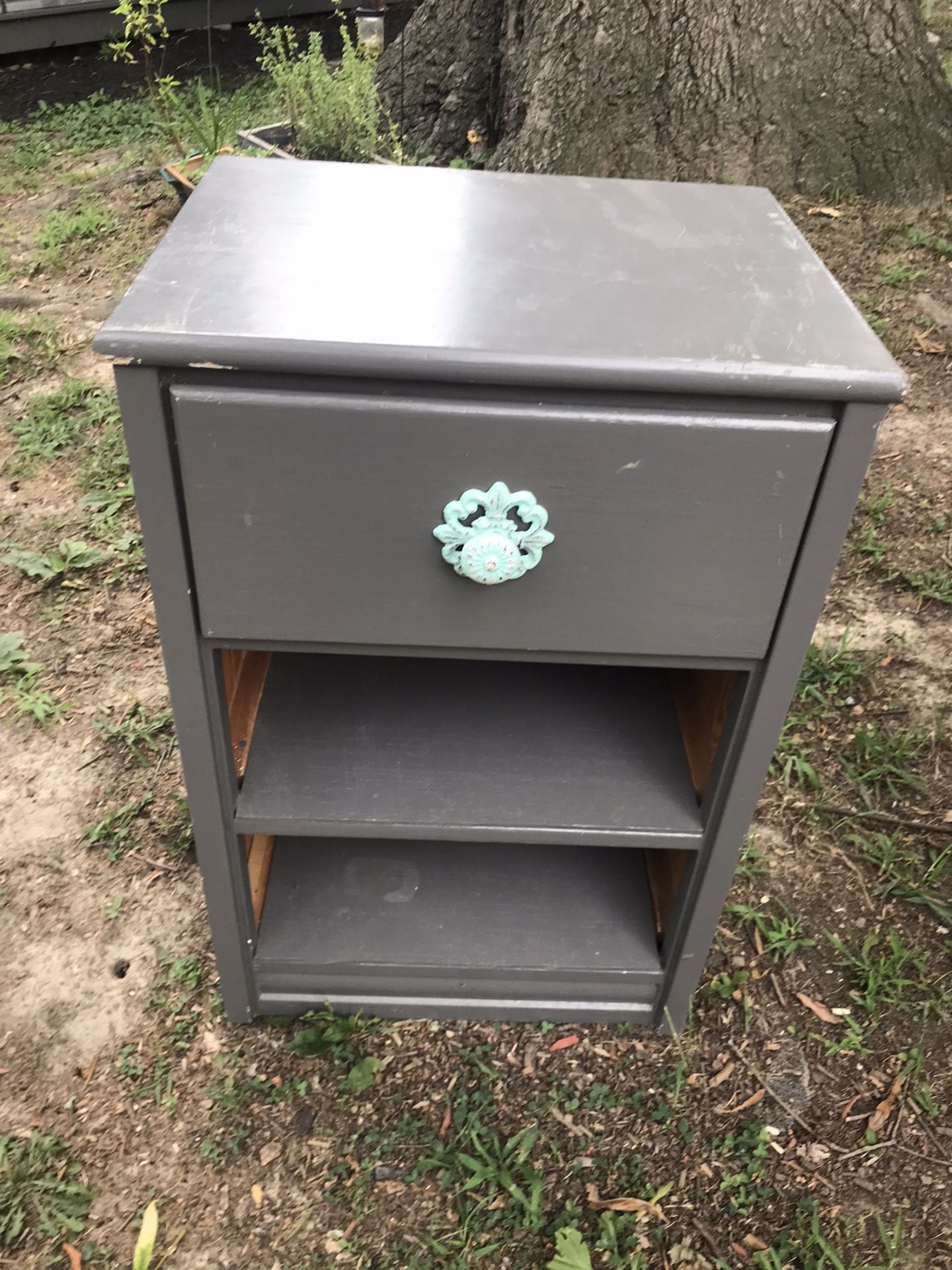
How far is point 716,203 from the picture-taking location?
4.28 feet

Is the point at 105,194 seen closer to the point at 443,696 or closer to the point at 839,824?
the point at 443,696

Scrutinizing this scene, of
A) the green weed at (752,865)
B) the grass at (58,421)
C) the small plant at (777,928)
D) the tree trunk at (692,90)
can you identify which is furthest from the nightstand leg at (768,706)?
the tree trunk at (692,90)

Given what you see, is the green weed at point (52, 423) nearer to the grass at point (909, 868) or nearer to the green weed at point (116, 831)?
the green weed at point (116, 831)

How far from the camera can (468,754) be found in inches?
55.8

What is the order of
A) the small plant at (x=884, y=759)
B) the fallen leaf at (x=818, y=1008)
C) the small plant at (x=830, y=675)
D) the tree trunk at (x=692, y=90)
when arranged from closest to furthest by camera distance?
the fallen leaf at (x=818, y=1008) → the small plant at (x=884, y=759) → the small plant at (x=830, y=675) → the tree trunk at (x=692, y=90)

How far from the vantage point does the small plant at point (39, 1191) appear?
4.41 feet

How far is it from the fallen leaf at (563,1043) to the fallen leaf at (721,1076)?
0.22 metres

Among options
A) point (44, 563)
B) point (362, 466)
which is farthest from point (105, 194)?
point (362, 466)

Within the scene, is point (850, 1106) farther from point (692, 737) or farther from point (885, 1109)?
point (692, 737)

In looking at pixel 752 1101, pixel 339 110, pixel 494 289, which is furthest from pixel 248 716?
pixel 339 110

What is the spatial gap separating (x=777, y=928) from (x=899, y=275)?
2571 millimetres

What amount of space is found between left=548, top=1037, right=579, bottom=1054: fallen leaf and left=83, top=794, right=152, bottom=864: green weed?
2.89ft

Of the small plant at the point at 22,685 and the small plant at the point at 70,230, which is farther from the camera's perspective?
the small plant at the point at 70,230

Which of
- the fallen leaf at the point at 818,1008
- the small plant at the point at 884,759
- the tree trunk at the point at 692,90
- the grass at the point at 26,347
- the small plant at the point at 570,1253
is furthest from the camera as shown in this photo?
the grass at the point at 26,347
